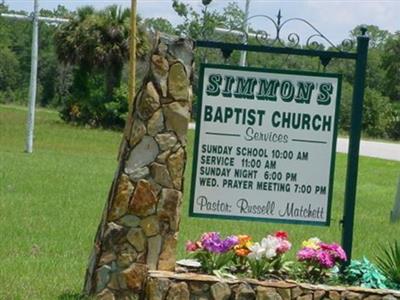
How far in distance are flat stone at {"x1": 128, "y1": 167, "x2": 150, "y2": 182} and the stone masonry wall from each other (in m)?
0.69

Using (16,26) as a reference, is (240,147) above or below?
below

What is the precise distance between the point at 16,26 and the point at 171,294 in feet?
252

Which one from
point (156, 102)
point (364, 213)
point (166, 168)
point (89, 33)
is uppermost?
point (89, 33)

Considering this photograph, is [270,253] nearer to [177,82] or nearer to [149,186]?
[149,186]

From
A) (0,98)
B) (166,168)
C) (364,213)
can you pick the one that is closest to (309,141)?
(166,168)

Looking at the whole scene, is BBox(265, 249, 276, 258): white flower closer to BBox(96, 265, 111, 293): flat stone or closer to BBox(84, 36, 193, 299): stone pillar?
BBox(84, 36, 193, 299): stone pillar

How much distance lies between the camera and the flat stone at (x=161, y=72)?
7.23 meters

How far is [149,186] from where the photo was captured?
23.5ft

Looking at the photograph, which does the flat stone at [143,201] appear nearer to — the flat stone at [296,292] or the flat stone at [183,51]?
the flat stone at [183,51]

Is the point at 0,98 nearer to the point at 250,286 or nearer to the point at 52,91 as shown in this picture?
the point at 52,91

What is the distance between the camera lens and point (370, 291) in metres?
7.26

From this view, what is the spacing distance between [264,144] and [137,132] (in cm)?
101

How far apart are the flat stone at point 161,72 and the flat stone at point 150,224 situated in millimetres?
910

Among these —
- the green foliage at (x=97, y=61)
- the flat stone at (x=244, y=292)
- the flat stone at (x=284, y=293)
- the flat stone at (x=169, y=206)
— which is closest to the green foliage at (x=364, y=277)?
the flat stone at (x=284, y=293)
